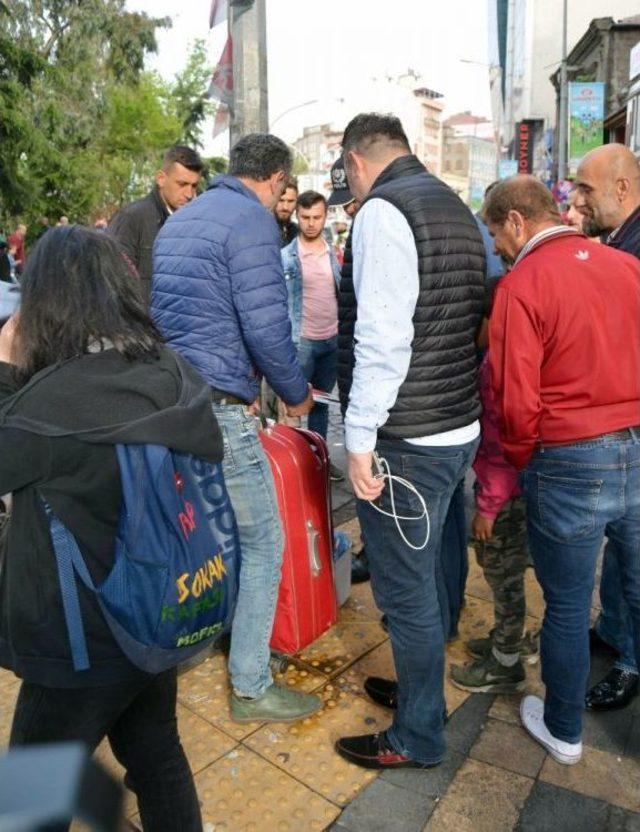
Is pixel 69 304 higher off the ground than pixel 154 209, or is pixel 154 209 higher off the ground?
pixel 154 209

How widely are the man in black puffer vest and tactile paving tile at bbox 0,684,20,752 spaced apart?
48.1 inches

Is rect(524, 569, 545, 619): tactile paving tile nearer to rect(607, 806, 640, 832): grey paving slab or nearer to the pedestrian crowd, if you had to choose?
the pedestrian crowd

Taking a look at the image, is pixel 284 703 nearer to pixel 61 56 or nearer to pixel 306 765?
pixel 306 765

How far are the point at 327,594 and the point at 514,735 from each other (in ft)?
Answer: 3.00

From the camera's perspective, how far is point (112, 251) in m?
1.61

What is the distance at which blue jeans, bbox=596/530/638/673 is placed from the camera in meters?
2.92

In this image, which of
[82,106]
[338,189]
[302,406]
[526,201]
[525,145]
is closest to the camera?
[526,201]

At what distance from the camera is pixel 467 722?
8.87 ft

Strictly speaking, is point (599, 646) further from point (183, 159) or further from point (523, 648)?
point (183, 159)

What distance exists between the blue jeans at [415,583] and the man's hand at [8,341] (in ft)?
3.62

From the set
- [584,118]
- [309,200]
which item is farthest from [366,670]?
[584,118]

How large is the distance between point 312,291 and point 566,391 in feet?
11.2

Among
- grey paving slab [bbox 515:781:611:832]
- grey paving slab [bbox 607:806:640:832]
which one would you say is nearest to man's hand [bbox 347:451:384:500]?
grey paving slab [bbox 515:781:611:832]

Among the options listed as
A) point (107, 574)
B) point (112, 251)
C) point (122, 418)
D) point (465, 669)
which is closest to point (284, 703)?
point (465, 669)
